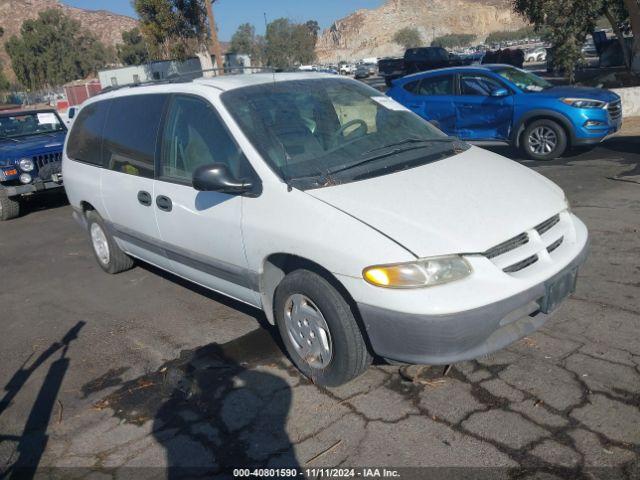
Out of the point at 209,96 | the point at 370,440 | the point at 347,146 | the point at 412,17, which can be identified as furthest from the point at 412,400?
the point at 412,17

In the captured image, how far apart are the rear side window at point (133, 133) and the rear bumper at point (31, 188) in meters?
4.71

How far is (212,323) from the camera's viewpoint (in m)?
4.68

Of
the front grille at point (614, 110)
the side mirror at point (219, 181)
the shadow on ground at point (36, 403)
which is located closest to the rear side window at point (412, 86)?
the front grille at point (614, 110)

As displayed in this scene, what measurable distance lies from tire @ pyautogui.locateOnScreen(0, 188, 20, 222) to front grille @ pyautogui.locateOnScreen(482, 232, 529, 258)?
842 cm

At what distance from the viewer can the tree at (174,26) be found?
99.8 feet

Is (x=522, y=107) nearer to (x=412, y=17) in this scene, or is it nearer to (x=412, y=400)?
(x=412, y=400)

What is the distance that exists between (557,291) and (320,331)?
136cm

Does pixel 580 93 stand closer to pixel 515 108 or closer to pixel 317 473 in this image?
pixel 515 108

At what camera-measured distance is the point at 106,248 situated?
591 centimetres

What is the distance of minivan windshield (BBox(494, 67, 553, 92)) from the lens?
10106 millimetres

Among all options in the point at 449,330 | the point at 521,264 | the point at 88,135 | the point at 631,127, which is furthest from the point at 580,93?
the point at 449,330

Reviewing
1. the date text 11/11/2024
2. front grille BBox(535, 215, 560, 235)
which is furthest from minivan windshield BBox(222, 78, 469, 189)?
the date text 11/11/2024

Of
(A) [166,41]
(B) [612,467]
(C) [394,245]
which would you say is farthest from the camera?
(A) [166,41]

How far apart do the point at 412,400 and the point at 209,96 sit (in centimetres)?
240
